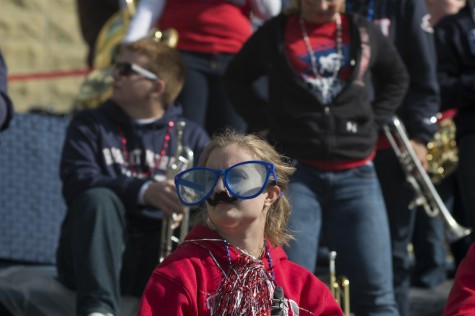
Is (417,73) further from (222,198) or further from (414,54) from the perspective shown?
(222,198)

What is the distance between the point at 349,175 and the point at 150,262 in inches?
37.5

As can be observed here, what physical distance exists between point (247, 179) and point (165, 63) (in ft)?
7.10

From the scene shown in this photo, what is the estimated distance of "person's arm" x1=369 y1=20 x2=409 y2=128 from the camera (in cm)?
576

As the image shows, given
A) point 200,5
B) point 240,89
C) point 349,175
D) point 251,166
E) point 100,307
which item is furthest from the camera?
point 200,5

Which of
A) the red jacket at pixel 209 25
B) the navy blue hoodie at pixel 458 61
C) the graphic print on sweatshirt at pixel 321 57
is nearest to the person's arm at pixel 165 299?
the graphic print on sweatshirt at pixel 321 57

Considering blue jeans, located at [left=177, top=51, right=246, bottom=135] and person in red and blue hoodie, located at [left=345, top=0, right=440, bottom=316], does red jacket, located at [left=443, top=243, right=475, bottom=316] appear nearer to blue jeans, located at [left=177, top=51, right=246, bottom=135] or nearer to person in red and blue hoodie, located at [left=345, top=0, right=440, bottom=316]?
person in red and blue hoodie, located at [left=345, top=0, right=440, bottom=316]

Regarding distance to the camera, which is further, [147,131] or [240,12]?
[240,12]

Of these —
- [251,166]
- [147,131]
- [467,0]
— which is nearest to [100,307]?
[147,131]

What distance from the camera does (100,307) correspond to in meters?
5.06

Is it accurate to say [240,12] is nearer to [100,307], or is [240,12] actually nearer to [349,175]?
[349,175]

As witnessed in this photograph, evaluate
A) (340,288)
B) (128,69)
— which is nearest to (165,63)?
(128,69)

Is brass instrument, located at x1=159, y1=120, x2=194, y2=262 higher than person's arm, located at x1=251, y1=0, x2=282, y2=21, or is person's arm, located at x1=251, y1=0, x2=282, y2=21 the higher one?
person's arm, located at x1=251, y1=0, x2=282, y2=21

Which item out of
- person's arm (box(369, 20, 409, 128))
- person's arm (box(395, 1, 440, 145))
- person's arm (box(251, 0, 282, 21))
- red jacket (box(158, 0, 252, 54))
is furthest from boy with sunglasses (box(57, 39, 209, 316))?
person's arm (box(395, 1, 440, 145))

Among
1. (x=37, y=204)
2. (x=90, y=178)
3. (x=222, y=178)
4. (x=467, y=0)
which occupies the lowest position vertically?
(x=37, y=204)
